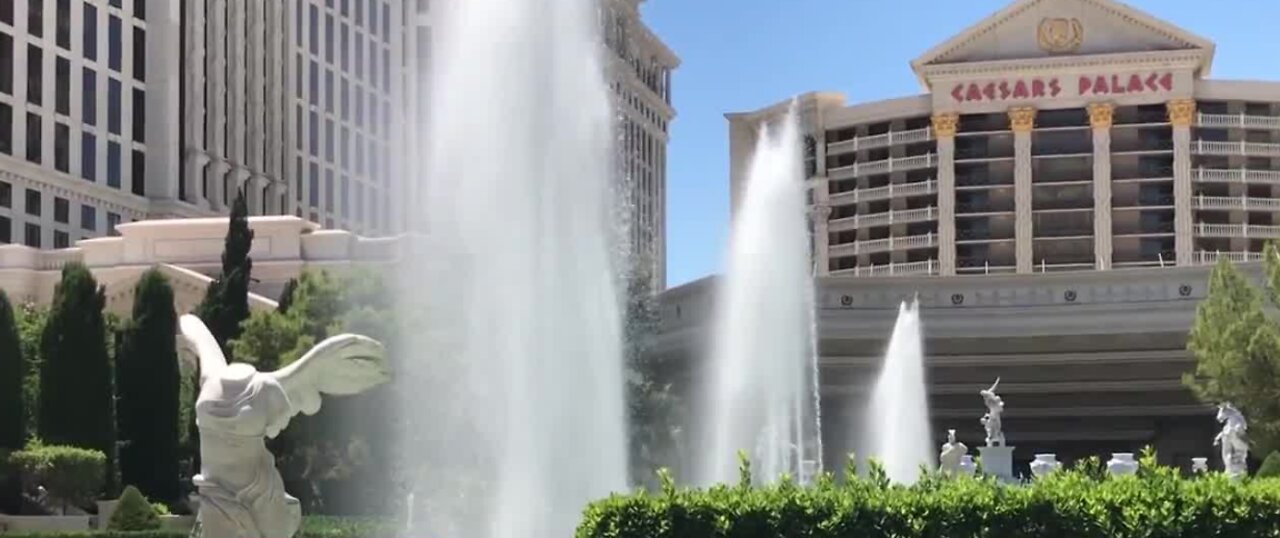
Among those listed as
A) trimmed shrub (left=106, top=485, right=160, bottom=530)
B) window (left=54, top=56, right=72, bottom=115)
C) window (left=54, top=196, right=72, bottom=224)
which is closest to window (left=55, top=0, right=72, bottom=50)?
window (left=54, top=56, right=72, bottom=115)

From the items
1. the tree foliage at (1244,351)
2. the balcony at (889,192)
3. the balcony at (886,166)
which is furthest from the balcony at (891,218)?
the tree foliage at (1244,351)

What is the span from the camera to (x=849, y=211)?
91.4 m

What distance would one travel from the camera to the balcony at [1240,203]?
8388 cm

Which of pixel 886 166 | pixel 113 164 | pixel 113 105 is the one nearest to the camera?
pixel 113 164

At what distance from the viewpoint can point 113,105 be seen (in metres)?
65.8

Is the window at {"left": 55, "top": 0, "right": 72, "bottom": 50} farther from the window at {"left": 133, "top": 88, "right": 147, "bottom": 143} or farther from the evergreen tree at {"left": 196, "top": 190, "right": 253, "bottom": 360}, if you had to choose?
the evergreen tree at {"left": 196, "top": 190, "right": 253, "bottom": 360}

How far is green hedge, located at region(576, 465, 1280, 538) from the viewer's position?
15.4 meters

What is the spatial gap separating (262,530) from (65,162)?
5098cm

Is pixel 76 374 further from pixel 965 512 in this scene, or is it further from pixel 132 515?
pixel 965 512

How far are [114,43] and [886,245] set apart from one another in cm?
4038

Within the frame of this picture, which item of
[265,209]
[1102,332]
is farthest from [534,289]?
[265,209]

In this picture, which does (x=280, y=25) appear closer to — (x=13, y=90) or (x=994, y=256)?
(x=13, y=90)

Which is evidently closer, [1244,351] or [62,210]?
[1244,351]

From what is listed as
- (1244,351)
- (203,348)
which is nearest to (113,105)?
(1244,351)
